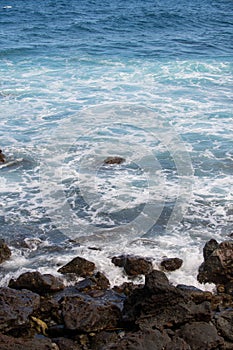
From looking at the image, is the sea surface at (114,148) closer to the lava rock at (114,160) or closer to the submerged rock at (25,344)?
the lava rock at (114,160)

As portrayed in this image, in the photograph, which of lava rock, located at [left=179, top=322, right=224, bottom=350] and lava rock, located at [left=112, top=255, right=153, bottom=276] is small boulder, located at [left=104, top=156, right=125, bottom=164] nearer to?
lava rock, located at [left=112, top=255, right=153, bottom=276]

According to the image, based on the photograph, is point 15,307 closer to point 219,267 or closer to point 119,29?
point 219,267

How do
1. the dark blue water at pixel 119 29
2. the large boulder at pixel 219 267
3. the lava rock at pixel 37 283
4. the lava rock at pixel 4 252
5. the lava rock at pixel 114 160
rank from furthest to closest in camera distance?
1. the dark blue water at pixel 119 29
2. the lava rock at pixel 114 160
3. the lava rock at pixel 4 252
4. the large boulder at pixel 219 267
5. the lava rock at pixel 37 283

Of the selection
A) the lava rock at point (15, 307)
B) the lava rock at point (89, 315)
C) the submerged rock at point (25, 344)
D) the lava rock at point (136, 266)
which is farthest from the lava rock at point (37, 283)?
the submerged rock at point (25, 344)

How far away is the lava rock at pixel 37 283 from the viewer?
29.6ft

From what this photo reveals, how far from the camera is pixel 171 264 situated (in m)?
10.0

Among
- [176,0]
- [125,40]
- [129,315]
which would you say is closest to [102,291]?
[129,315]

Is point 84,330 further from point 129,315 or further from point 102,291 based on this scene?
point 102,291

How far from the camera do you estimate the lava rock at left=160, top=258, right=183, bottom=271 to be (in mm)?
10008

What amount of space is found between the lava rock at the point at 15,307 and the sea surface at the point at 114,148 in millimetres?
1044

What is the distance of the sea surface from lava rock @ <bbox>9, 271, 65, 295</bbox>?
Result: 0.56 metres

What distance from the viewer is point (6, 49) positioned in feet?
105

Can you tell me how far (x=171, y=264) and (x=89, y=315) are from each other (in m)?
2.40

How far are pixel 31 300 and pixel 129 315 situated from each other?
1532 millimetres
